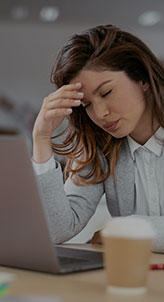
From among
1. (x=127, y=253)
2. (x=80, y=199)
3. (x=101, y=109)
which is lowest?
(x=80, y=199)

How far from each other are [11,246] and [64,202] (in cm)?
55

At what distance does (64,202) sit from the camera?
149 cm

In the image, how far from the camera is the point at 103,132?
5.65 feet

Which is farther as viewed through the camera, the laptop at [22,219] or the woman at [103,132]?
the woman at [103,132]

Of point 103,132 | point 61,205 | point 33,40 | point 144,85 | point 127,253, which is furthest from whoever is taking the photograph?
point 33,40

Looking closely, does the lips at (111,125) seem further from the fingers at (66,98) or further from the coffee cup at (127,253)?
the coffee cup at (127,253)

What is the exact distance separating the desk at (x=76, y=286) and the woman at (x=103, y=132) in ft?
1.47

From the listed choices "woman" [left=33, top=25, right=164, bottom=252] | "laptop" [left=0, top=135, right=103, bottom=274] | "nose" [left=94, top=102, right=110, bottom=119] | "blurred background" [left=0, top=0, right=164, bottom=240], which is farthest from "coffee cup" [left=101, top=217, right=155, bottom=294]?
"blurred background" [left=0, top=0, right=164, bottom=240]

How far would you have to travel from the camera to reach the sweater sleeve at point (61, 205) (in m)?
1.43

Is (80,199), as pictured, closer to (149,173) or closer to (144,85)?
(149,173)

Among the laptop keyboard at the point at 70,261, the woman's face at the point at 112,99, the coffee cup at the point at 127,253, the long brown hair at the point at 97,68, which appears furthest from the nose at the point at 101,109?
the coffee cup at the point at 127,253

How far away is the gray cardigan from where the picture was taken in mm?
1434

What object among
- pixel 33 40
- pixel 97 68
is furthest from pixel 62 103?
pixel 33 40

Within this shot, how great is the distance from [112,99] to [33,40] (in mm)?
3302
